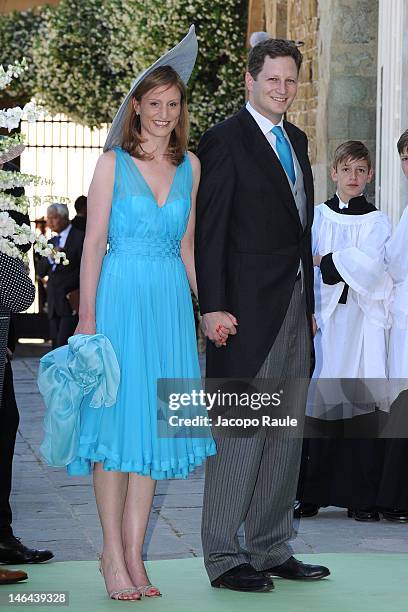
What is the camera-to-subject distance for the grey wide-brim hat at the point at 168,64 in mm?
4922

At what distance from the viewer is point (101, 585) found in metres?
5.14

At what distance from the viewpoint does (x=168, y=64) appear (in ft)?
16.4

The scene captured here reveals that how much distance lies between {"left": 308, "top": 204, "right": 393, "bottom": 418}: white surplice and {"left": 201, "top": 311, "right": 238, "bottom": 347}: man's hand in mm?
1733

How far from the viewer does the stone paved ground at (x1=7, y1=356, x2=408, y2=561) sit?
19.7ft

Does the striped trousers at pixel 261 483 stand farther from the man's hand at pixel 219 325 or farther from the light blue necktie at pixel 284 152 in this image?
the light blue necktie at pixel 284 152

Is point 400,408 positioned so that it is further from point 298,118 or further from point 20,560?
point 298,118

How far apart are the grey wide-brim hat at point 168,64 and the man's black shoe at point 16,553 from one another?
1524mm

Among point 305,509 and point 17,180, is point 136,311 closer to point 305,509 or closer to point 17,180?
point 17,180

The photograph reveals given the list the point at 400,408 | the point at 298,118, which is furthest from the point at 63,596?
the point at 298,118

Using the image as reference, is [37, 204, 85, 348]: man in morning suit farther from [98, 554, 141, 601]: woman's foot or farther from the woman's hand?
[98, 554, 141, 601]: woman's foot

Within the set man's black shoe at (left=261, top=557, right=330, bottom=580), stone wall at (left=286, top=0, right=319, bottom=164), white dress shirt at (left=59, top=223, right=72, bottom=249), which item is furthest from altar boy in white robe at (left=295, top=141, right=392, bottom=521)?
white dress shirt at (left=59, top=223, right=72, bottom=249)

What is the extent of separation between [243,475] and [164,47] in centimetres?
1287

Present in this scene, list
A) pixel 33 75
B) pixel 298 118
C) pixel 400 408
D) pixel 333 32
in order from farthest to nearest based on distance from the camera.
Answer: pixel 33 75 < pixel 298 118 < pixel 333 32 < pixel 400 408

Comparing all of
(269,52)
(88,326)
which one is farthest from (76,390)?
(269,52)
